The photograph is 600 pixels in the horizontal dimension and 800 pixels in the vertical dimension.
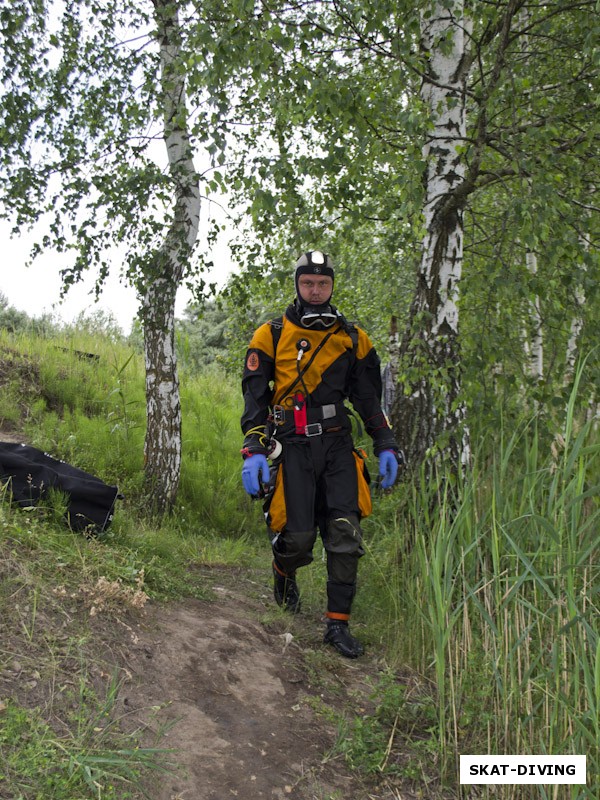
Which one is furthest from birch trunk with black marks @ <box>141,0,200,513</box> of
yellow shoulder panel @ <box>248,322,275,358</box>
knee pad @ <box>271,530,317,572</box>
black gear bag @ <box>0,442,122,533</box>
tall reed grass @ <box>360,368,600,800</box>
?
tall reed grass @ <box>360,368,600,800</box>

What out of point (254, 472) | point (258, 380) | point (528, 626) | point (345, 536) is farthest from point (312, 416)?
point (528, 626)

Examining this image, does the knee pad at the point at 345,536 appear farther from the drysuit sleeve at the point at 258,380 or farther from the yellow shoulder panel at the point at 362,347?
the yellow shoulder panel at the point at 362,347

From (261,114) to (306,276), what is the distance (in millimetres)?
2295

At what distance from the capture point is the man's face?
14.2 ft

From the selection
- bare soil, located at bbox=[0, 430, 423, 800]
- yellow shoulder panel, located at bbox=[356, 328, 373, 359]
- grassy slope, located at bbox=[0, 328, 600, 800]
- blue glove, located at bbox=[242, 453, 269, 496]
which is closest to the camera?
grassy slope, located at bbox=[0, 328, 600, 800]

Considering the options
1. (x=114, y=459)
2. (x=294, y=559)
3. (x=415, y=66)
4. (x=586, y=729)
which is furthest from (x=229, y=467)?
(x=586, y=729)

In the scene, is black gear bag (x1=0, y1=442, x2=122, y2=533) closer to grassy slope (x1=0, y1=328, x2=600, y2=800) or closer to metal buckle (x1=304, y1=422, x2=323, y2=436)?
grassy slope (x1=0, y1=328, x2=600, y2=800)

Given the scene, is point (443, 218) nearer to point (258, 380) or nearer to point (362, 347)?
point (362, 347)

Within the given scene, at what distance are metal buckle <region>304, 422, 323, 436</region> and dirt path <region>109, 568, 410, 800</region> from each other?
1.27m

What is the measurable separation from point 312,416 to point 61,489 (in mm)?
1647

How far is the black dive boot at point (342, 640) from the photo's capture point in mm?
4113

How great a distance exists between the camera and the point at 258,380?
14.4 feet

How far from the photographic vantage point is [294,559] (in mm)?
4438

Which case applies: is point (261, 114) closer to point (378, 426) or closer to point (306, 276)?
point (306, 276)
